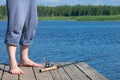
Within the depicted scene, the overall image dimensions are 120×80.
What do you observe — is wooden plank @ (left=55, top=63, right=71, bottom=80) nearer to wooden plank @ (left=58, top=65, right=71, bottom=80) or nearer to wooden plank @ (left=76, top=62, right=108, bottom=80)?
wooden plank @ (left=58, top=65, right=71, bottom=80)

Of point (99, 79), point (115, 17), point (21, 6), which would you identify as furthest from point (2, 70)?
point (115, 17)

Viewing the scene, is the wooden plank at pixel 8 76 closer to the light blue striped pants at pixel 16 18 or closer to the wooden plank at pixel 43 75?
the wooden plank at pixel 43 75

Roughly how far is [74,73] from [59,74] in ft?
0.65

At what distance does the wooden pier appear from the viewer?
4.54m

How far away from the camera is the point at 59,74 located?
188 inches

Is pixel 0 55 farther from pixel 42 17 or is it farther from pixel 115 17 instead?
pixel 42 17

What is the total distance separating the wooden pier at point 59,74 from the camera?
14.9 ft

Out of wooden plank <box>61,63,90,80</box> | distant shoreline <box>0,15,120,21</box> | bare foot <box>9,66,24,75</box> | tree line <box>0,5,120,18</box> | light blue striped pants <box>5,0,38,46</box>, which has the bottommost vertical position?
distant shoreline <box>0,15,120,21</box>

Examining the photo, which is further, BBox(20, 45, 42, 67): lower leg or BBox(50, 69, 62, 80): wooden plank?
BBox(20, 45, 42, 67): lower leg

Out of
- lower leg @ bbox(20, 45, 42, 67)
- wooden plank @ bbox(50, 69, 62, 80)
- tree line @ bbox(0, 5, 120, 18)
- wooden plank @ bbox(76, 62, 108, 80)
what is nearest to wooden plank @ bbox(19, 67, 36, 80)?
lower leg @ bbox(20, 45, 42, 67)

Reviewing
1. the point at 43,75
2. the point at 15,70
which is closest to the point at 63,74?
the point at 43,75

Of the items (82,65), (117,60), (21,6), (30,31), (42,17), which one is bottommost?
(42,17)

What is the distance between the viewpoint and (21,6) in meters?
4.87

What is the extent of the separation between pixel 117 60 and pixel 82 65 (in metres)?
8.65
